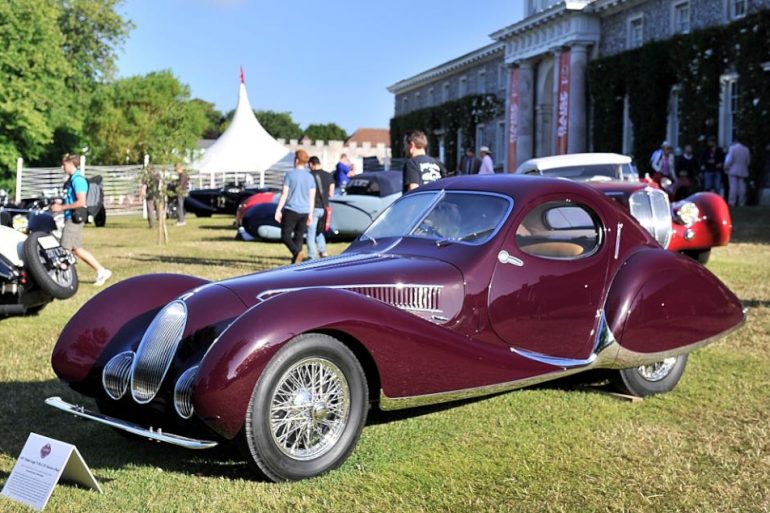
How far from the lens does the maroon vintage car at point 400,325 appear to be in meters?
3.95

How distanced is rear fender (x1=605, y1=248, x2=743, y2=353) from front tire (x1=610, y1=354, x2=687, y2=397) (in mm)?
286

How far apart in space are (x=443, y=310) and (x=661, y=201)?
6929mm

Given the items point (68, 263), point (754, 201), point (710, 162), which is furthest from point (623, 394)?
point (754, 201)

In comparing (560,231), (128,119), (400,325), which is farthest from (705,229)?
(128,119)

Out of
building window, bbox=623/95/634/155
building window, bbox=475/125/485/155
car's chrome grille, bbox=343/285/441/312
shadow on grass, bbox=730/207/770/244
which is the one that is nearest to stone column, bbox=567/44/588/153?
building window, bbox=623/95/634/155

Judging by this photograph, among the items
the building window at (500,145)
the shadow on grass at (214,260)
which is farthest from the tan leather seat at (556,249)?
the building window at (500,145)

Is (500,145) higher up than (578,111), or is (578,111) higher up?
(578,111)

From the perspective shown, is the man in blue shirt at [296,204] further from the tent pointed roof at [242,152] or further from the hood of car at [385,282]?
the tent pointed roof at [242,152]

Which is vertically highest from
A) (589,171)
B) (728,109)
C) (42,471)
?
(728,109)

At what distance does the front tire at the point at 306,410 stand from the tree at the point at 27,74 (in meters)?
47.2

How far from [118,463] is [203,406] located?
0.85 metres

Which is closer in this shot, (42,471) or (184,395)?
(42,471)

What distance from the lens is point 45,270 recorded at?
8578 millimetres

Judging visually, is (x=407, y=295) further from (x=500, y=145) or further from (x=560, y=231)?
(x=500, y=145)
